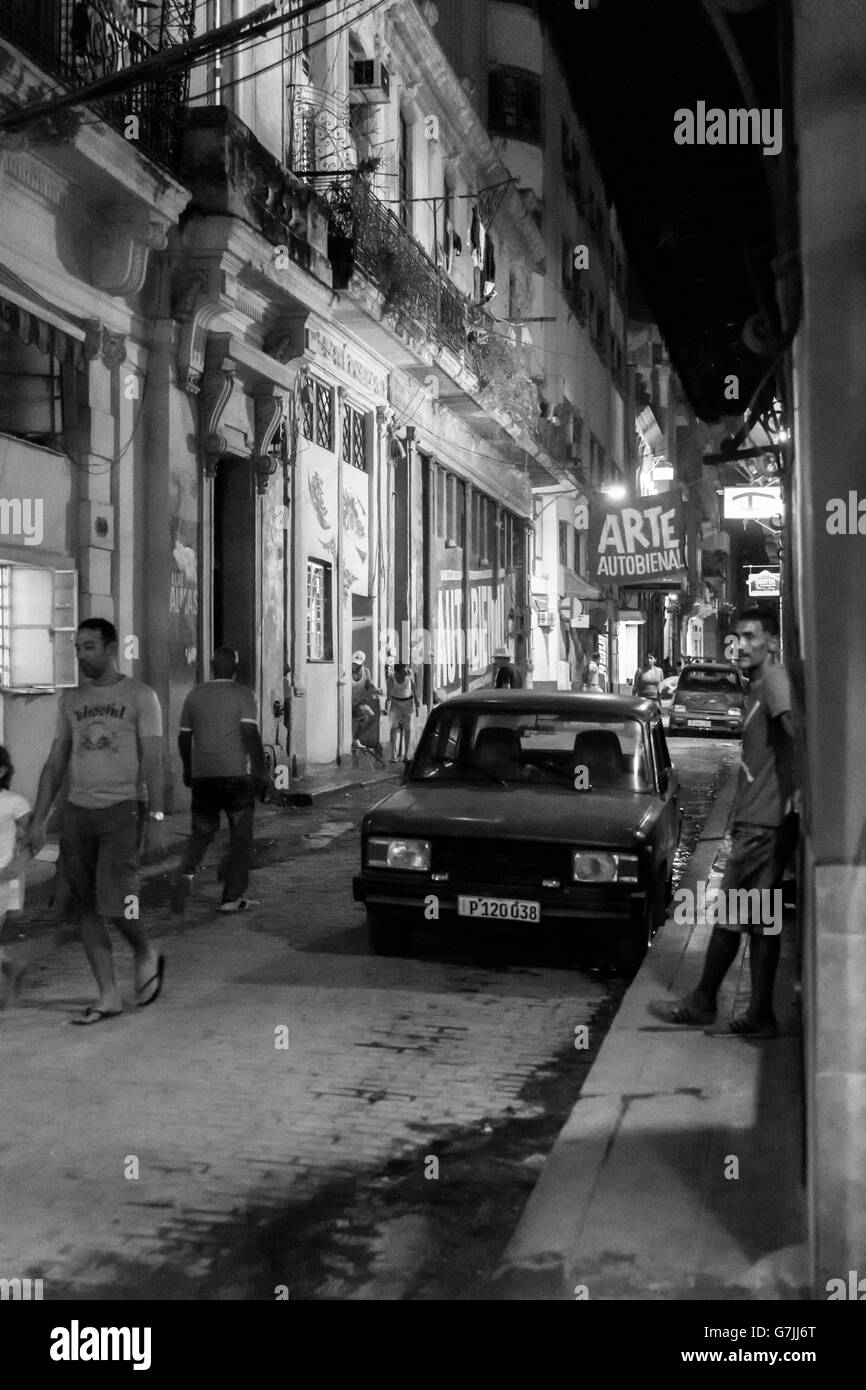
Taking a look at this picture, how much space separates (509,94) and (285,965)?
34957mm

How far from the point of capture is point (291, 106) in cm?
1959

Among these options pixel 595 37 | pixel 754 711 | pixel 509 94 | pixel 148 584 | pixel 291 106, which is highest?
pixel 509 94

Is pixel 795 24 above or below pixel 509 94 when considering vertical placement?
below

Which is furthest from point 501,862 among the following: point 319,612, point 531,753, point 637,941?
point 319,612

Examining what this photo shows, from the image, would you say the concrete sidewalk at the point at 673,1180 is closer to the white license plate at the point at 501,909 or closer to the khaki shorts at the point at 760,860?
the khaki shorts at the point at 760,860

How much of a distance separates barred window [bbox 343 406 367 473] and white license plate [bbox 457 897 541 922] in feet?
50.9

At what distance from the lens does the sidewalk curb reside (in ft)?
13.1

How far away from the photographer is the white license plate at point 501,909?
305 inches

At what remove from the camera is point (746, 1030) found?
639 cm

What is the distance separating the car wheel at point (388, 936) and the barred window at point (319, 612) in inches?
506

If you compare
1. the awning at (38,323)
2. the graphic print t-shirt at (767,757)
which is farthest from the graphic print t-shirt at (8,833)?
the awning at (38,323)
